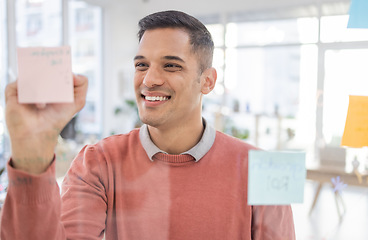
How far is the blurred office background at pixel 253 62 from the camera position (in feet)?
1.68

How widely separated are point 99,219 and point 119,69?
27cm

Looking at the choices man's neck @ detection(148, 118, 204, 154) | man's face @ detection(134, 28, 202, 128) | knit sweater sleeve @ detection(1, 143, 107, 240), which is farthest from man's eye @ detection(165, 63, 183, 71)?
knit sweater sleeve @ detection(1, 143, 107, 240)

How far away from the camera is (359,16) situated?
21.1 inches

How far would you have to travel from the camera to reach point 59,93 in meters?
0.40

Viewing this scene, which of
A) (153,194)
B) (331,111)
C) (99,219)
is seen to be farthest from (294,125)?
(99,219)

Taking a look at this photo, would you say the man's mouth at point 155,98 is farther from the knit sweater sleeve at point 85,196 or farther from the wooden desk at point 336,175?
the wooden desk at point 336,175

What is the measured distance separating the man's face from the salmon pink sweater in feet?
0.30

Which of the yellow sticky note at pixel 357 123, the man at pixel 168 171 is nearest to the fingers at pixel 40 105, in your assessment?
the man at pixel 168 171

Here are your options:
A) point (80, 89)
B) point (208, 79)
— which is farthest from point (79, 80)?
point (208, 79)

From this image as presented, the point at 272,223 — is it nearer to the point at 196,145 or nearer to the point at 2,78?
the point at 196,145

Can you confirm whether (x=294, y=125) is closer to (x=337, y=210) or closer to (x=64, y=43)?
(x=337, y=210)

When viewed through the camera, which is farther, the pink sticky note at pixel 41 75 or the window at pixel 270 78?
the window at pixel 270 78

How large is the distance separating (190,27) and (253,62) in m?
0.17

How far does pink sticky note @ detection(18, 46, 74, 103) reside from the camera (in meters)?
0.39
